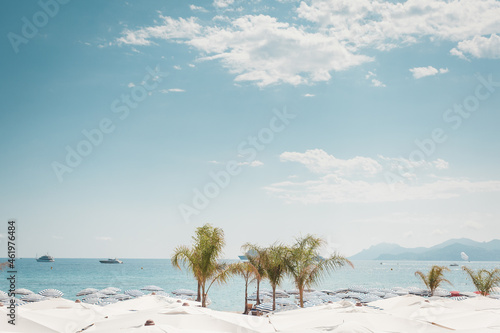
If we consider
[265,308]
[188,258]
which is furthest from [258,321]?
[265,308]

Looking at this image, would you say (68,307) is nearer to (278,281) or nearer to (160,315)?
(160,315)

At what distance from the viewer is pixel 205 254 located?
18.4 m

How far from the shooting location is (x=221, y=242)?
61.2 feet

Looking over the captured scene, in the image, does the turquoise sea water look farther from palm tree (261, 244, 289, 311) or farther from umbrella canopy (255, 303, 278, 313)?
palm tree (261, 244, 289, 311)

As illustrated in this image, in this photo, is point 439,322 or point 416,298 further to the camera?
point 416,298

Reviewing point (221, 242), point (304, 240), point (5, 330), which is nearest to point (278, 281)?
point (304, 240)

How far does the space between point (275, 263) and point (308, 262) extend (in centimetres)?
189

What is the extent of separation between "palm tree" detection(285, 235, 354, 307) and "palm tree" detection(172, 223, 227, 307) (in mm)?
3706

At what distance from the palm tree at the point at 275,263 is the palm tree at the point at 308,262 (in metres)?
0.38

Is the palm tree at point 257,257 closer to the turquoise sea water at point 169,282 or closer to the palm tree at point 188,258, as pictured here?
the palm tree at point 188,258

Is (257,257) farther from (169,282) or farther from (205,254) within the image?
(169,282)

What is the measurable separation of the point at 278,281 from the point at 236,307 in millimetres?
17826

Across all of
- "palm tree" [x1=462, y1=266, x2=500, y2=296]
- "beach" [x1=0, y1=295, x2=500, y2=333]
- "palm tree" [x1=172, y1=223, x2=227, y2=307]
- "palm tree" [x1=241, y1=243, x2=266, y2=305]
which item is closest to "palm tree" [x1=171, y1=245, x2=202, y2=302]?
"palm tree" [x1=172, y1=223, x2=227, y2=307]

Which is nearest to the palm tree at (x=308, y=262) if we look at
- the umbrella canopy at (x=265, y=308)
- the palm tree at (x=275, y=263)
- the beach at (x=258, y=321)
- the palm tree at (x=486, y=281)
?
the palm tree at (x=275, y=263)
